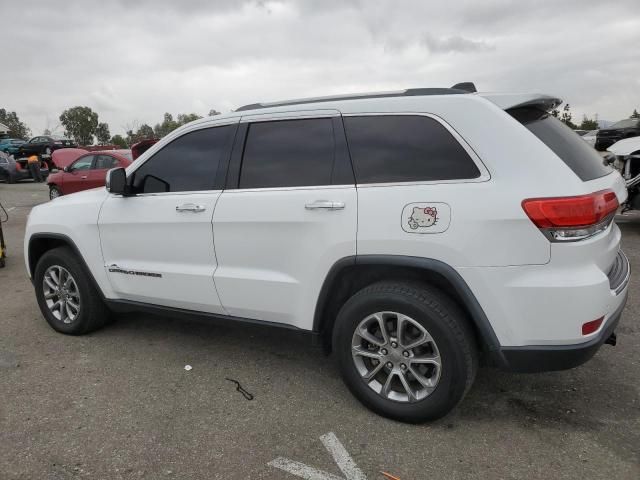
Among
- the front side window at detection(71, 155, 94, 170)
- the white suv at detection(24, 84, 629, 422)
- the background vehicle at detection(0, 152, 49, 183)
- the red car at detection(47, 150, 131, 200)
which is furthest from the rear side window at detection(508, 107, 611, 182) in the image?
the background vehicle at detection(0, 152, 49, 183)

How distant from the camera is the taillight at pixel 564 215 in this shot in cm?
247

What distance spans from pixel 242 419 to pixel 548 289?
6.08ft

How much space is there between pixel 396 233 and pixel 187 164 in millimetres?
1715

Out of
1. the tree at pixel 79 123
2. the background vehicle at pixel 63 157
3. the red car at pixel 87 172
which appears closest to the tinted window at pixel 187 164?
the red car at pixel 87 172

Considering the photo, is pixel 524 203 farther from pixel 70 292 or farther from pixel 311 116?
pixel 70 292

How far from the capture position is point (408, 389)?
9.58 ft

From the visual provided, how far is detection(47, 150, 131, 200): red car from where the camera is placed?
42.7 feet

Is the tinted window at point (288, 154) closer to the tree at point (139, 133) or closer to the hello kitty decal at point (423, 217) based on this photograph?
the hello kitty decal at point (423, 217)

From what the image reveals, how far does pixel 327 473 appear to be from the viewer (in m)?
2.58

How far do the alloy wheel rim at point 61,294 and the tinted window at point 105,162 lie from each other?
356 inches

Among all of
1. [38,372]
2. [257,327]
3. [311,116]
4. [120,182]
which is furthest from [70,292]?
[311,116]

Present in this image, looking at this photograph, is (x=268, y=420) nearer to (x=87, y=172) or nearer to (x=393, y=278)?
(x=393, y=278)

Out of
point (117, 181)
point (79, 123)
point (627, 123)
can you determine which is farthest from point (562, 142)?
point (79, 123)

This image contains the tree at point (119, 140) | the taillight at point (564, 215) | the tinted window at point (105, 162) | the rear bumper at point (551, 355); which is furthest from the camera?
the tree at point (119, 140)
